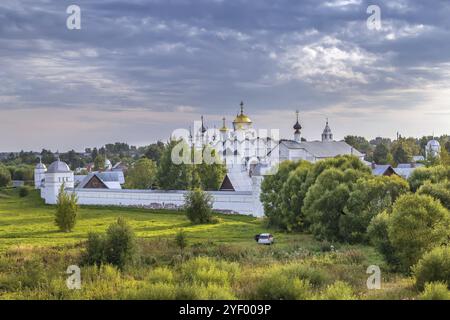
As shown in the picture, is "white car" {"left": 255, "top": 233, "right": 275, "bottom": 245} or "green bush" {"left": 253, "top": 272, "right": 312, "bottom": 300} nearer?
"green bush" {"left": 253, "top": 272, "right": 312, "bottom": 300}

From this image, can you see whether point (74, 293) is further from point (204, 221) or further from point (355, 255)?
point (204, 221)

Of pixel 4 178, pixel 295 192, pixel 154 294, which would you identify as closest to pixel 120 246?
pixel 154 294

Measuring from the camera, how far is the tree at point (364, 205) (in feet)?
87.9

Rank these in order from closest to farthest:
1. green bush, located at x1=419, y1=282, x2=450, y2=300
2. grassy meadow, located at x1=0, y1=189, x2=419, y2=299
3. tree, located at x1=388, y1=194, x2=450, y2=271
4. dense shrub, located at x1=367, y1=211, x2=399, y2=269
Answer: green bush, located at x1=419, y1=282, x2=450, y2=300
grassy meadow, located at x1=0, y1=189, x2=419, y2=299
tree, located at x1=388, y1=194, x2=450, y2=271
dense shrub, located at x1=367, y1=211, x2=399, y2=269

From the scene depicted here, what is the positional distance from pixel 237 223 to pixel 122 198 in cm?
1512

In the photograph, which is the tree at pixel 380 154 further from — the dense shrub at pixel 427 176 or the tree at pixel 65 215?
the tree at pixel 65 215

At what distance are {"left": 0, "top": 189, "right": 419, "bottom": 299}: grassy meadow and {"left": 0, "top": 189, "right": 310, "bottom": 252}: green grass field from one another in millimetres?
59

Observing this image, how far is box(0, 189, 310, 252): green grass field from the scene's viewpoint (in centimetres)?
2716

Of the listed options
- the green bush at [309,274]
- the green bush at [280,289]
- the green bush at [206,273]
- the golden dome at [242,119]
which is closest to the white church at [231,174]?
the golden dome at [242,119]

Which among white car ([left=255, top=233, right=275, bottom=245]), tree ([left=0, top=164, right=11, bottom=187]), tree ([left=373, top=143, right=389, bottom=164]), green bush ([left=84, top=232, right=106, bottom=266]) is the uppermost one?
tree ([left=373, top=143, right=389, bottom=164])

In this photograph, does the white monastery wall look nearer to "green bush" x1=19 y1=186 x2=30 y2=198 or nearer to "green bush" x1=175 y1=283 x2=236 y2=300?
"green bush" x1=19 y1=186 x2=30 y2=198

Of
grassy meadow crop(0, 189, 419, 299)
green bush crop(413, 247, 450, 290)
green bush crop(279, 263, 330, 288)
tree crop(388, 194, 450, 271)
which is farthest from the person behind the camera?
tree crop(388, 194, 450, 271)

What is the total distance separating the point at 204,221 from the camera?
3503cm

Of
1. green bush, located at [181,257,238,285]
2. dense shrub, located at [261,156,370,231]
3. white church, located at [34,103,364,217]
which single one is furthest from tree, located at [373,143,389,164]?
green bush, located at [181,257,238,285]
